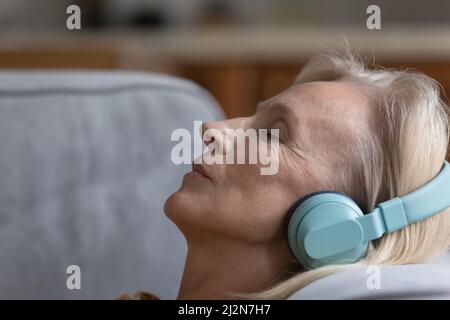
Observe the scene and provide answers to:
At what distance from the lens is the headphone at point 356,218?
763mm

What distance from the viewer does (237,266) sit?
833 mm

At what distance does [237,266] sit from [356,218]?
140 mm

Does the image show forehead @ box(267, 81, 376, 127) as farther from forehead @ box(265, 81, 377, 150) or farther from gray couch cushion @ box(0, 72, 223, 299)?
gray couch cushion @ box(0, 72, 223, 299)

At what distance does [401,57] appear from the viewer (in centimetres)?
278

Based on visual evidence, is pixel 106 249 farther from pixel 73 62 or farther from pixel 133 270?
pixel 73 62

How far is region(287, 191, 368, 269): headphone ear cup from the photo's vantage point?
764mm

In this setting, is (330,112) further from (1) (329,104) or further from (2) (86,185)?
(2) (86,185)

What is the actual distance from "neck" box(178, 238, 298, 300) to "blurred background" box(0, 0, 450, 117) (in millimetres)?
1424

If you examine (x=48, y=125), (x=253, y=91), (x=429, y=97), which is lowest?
(x=253, y=91)

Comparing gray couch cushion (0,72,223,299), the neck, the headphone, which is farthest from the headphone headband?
gray couch cushion (0,72,223,299)

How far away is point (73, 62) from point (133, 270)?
1.27m

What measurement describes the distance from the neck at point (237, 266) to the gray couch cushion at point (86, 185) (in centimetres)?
38

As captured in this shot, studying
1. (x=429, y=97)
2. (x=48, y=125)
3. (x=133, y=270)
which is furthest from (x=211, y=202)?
(x=48, y=125)

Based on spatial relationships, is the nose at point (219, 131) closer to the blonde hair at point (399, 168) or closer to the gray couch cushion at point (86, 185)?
the blonde hair at point (399, 168)
